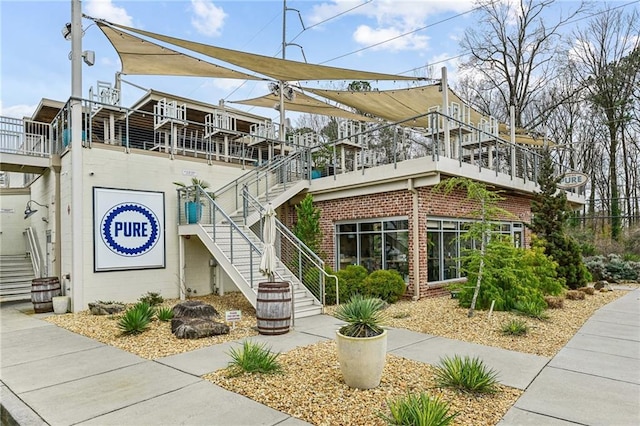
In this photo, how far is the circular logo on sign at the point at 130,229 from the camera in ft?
34.1

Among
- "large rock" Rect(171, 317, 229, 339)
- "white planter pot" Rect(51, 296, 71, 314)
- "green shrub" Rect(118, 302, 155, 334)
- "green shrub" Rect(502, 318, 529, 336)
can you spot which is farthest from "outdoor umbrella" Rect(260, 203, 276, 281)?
"white planter pot" Rect(51, 296, 71, 314)

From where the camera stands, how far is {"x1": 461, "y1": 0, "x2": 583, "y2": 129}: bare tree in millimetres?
23156

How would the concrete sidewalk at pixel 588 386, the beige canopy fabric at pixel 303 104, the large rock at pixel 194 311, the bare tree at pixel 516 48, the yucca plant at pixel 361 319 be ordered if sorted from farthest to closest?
1. the bare tree at pixel 516 48
2. the beige canopy fabric at pixel 303 104
3. the large rock at pixel 194 311
4. the yucca plant at pixel 361 319
5. the concrete sidewalk at pixel 588 386

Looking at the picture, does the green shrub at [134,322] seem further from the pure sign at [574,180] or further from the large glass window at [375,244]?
the pure sign at [574,180]

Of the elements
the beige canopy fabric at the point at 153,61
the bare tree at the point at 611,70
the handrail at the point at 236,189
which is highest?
the bare tree at the point at 611,70

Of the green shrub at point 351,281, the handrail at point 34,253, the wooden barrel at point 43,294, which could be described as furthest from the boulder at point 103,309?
the green shrub at point 351,281

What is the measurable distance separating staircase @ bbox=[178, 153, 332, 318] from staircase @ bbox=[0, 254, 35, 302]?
5617 mm

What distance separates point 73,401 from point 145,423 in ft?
3.98

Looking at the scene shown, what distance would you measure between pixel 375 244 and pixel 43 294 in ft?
29.0

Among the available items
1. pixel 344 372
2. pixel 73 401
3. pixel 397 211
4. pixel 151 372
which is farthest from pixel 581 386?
pixel 397 211

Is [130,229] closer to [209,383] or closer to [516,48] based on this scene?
[209,383]

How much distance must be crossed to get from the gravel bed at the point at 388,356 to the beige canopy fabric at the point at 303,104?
32.7ft

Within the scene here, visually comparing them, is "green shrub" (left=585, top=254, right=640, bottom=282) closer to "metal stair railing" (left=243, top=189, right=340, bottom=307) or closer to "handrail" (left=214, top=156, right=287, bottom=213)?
"metal stair railing" (left=243, top=189, right=340, bottom=307)

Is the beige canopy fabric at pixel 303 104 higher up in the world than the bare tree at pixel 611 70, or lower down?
lower down
